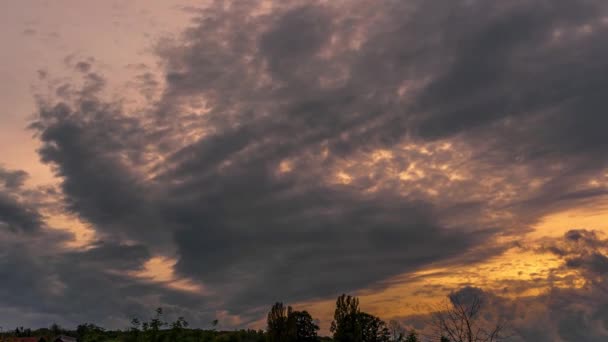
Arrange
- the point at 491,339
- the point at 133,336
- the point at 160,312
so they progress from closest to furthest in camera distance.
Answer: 1. the point at 491,339
2. the point at 160,312
3. the point at 133,336

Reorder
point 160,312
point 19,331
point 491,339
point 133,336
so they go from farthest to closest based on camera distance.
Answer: point 19,331, point 133,336, point 160,312, point 491,339

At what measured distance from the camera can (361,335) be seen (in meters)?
103

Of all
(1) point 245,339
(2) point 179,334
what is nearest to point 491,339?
(2) point 179,334

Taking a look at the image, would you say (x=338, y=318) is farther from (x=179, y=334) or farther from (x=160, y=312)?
(x=160, y=312)

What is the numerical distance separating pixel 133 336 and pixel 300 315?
2876 cm

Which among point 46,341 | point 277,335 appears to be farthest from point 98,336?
point 277,335

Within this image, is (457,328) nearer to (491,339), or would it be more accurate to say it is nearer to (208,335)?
(491,339)

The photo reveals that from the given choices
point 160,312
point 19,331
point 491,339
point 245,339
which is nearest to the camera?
point 491,339

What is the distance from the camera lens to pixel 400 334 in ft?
332

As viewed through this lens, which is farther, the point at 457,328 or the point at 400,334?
the point at 400,334

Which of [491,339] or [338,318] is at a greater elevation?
[338,318]

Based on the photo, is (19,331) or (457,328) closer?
(457,328)

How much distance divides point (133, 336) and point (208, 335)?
1738 centimetres

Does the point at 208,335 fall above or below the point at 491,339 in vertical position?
above
